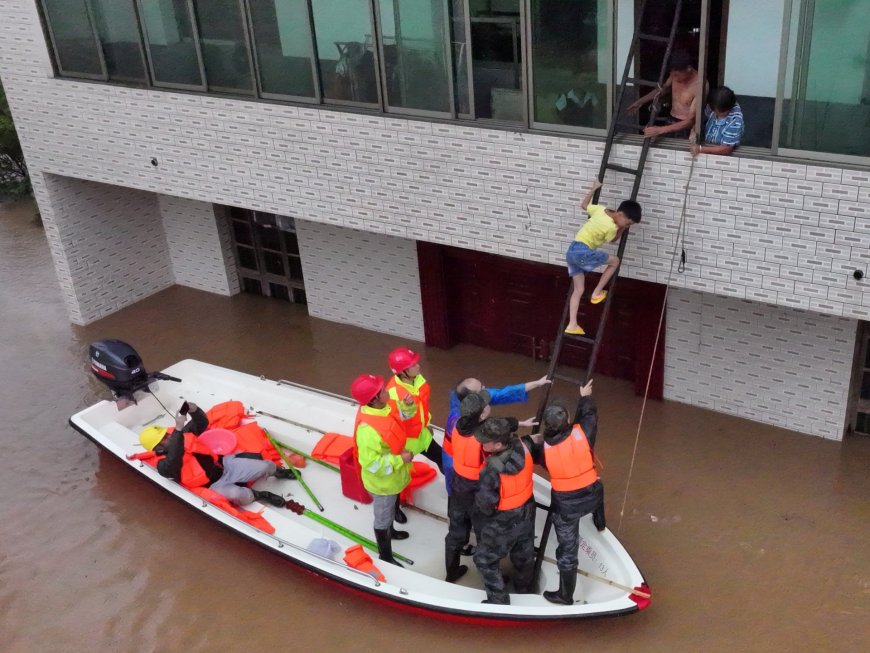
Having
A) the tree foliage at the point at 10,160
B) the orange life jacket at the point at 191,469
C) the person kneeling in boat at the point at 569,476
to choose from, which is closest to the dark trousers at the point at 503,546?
the person kneeling in boat at the point at 569,476

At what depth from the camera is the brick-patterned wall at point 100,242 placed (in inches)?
504

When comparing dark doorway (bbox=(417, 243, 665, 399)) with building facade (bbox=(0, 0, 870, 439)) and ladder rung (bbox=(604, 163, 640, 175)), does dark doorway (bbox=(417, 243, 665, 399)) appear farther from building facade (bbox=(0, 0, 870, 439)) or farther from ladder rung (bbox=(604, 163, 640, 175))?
ladder rung (bbox=(604, 163, 640, 175))

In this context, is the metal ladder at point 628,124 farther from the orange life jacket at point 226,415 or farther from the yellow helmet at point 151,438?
the yellow helmet at point 151,438

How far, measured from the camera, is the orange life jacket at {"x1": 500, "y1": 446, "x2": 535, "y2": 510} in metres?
6.87

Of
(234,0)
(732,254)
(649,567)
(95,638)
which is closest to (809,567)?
(649,567)

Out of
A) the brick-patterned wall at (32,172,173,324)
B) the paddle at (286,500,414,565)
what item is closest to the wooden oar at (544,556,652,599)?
the paddle at (286,500,414,565)

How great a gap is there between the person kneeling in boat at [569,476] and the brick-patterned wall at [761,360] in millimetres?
2889

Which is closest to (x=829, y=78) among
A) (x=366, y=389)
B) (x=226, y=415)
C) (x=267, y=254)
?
(x=366, y=389)

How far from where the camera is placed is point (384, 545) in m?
7.91

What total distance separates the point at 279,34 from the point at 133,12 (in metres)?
2.14

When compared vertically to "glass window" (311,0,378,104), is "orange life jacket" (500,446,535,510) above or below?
below

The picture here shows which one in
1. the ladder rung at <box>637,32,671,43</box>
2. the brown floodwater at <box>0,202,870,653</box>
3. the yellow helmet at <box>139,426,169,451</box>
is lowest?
the brown floodwater at <box>0,202,870,653</box>

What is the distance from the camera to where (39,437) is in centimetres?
1080

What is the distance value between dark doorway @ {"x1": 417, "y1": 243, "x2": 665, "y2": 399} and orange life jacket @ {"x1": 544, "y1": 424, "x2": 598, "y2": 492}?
11.0 feet
